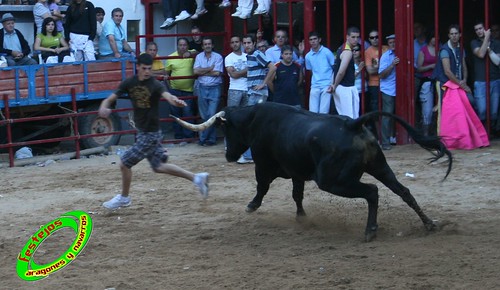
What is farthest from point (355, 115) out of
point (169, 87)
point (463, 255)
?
point (463, 255)

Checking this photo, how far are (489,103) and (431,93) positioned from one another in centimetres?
85

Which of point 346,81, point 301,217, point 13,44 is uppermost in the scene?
point 13,44

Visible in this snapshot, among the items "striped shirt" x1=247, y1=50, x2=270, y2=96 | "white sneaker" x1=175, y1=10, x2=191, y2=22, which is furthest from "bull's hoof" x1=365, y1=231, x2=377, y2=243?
"white sneaker" x1=175, y1=10, x2=191, y2=22

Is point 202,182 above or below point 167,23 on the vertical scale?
below

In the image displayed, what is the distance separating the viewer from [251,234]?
28.2 ft

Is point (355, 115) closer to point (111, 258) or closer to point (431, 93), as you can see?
point (431, 93)

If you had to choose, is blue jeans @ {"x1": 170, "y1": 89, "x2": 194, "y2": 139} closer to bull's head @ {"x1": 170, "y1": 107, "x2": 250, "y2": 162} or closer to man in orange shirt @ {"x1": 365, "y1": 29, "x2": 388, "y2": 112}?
man in orange shirt @ {"x1": 365, "y1": 29, "x2": 388, "y2": 112}

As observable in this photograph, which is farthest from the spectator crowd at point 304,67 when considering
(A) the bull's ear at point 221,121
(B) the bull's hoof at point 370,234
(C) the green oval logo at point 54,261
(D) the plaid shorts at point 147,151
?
(C) the green oval logo at point 54,261

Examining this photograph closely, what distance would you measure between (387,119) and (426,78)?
35.4 inches

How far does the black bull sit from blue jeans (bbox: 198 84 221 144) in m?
5.67

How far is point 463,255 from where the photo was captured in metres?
7.45

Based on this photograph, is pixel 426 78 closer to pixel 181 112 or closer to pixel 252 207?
pixel 181 112

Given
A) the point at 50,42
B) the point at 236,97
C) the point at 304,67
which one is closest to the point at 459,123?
the point at 304,67

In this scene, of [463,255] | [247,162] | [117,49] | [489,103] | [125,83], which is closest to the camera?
[463,255]
